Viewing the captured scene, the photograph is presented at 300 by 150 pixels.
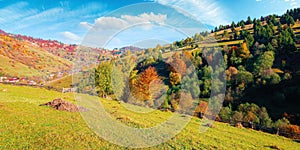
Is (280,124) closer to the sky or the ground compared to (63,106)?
closer to the ground

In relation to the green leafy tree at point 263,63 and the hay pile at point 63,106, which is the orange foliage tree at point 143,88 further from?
the green leafy tree at point 263,63

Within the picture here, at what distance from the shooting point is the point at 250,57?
3423 inches

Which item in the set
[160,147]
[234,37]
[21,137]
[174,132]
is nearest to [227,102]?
[174,132]

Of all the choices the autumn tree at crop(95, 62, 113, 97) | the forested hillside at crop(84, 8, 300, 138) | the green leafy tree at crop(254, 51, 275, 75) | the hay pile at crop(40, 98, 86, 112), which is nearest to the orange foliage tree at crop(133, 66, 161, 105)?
the forested hillside at crop(84, 8, 300, 138)

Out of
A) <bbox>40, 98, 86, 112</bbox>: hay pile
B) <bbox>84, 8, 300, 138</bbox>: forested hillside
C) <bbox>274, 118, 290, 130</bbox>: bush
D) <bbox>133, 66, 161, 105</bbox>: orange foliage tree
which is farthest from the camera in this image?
<bbox>84, 8, 300, 138</bbox>: forested hillside

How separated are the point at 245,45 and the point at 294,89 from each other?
3526cm

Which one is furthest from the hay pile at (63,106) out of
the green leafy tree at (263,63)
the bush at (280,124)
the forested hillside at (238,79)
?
the green leafy tree at (263,63)

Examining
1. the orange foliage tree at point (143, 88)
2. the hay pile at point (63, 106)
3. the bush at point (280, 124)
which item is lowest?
the bush at point (280, 124)

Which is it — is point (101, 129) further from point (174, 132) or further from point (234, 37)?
point (234, 37)

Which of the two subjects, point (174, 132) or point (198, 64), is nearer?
point (174, 132)

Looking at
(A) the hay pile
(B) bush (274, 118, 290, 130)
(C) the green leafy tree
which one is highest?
(C) the green leafy tree

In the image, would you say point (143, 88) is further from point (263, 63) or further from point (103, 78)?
point (263, 63)

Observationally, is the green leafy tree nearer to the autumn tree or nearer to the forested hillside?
the forested hillside

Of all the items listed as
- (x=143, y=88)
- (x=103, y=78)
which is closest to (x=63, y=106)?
(x=143, y=88)
